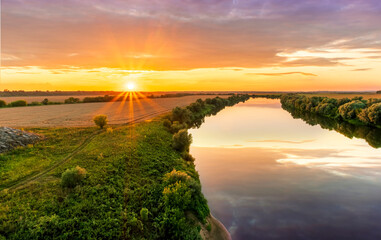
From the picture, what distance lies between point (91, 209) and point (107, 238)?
8.35 feet

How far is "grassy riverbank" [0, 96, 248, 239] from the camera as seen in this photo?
10.7 meters

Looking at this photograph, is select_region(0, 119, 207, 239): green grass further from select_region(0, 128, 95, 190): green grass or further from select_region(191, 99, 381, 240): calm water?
select_region(191, 99, 381, 240): calm water

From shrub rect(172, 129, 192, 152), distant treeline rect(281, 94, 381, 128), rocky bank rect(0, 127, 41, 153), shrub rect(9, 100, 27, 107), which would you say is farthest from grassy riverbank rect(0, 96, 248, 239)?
shrub rect(9, 100, 27, 107)

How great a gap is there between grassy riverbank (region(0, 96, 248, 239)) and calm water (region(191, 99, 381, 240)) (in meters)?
3.90

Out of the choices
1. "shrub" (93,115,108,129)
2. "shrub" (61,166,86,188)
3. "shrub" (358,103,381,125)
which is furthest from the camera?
"shrub" (358,103,381,125)

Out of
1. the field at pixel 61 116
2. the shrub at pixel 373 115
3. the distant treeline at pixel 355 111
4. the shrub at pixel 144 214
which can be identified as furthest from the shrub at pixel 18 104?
the shrub at pixel 373 115

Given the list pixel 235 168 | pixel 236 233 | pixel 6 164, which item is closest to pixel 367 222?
pixel 236 233

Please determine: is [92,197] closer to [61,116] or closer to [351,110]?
[61,116]

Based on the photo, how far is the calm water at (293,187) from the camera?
15.4 metres

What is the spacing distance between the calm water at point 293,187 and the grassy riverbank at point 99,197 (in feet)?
12.8

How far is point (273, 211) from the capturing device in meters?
17.2

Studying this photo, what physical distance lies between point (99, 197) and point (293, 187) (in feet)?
59.9

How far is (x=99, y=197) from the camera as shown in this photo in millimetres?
13562

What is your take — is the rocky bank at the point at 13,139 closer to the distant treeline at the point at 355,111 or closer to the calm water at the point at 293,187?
the calm water at the point at 293,187
